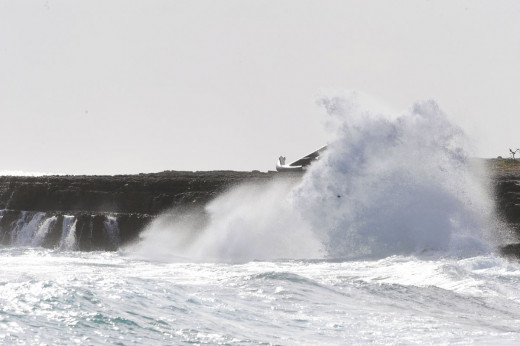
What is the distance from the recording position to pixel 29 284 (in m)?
12.6

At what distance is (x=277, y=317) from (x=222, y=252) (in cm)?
1312

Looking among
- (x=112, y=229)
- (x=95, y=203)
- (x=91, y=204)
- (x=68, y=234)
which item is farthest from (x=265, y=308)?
(x=91, y=204)

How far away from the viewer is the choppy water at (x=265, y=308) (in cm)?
1046

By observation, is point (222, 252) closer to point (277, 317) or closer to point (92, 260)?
point (92, 260)

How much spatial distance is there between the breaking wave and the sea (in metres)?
0.04

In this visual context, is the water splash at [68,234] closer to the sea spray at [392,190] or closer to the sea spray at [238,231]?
the sea spray at [238,231]

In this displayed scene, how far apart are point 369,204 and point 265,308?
12990 millimetres

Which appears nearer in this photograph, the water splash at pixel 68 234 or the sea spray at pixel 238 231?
the sea spray at pixel 238 231

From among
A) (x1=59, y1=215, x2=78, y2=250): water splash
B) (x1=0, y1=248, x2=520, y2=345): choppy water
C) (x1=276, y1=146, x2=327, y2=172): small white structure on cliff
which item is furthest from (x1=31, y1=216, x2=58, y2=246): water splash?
(x1=0, y1=248, x2=520, y2=345): choppy water

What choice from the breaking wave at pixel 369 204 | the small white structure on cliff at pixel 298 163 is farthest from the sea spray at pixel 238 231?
the small white structure on cliff at pixel 298 163

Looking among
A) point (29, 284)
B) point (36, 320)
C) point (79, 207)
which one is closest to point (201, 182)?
point (79, 207)

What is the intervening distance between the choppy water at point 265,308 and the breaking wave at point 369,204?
5833 mm

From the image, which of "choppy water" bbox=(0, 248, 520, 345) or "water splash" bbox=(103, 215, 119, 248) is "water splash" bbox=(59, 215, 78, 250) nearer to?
"water splash" bbox=(103, 215, 119, 248)

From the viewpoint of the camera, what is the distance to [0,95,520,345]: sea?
11.0m
